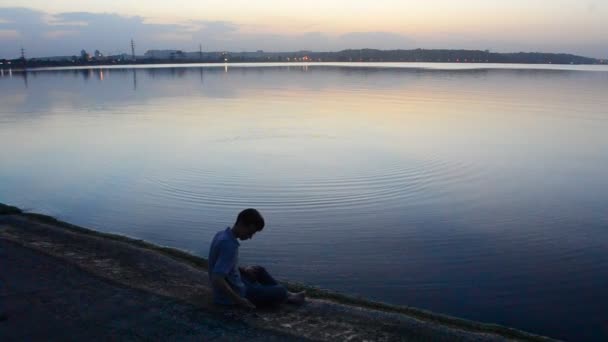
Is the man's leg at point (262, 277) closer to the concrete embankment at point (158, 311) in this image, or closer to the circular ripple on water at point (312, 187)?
the concrete embankment at point (158, 311)

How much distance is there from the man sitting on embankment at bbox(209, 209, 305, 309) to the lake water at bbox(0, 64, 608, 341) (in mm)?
2219

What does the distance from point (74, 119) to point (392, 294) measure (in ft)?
95.0

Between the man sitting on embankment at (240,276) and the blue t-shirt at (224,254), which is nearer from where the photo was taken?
the man sitting on embankment at (240,276)

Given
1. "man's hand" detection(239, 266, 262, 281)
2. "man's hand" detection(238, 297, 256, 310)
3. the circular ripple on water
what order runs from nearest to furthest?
1. "man's hand" detection(238, 297, 256, 310)
2. "man's hand" detection(239, 266, 262, 281)
3. the circular ripple on water

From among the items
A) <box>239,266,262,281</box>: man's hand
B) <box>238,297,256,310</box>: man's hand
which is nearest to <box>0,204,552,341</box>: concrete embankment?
<box>238,297,256,310</box>: man's hand

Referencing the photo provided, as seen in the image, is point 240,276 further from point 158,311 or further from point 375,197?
point 375,197

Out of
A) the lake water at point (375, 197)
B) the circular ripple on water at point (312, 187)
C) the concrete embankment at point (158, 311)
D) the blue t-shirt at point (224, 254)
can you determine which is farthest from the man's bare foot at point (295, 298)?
the circular ripple on water at point (312, 187)

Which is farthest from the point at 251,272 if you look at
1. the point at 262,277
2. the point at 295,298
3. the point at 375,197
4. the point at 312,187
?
the point at 312,187

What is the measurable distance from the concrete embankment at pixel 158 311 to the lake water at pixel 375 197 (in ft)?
4.89

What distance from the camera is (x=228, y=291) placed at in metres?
6.68

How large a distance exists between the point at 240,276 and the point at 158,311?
1.11 metres

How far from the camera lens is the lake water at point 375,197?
30.8 ft

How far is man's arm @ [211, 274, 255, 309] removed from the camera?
21.6 feet

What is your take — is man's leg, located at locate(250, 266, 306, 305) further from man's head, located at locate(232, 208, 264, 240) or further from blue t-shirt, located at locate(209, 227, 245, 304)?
man's head, located at locate(232, 208, 264, 240)
